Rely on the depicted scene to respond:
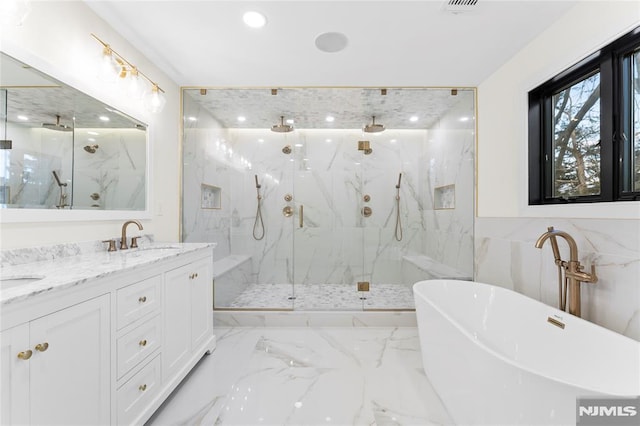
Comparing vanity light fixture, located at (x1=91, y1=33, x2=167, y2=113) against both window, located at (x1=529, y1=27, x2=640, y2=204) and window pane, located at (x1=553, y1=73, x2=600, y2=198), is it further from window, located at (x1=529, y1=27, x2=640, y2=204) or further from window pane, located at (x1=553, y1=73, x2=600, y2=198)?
window pane, located at (x1=553, y1=73, x2=600, y2=198)

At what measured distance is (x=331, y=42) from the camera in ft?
6.44

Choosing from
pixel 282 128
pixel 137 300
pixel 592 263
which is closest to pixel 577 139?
pixel 592 263

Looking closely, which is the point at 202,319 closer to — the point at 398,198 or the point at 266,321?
the point at 266,321

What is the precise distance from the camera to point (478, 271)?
8.76 ft

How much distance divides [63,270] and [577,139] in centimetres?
314

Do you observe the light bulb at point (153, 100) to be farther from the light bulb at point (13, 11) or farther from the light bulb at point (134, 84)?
the light bulb at point (13, 11)

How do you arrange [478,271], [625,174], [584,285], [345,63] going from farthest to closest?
1. [478,271]
2. [345,63]
3. [584,285]
4. [625,174]

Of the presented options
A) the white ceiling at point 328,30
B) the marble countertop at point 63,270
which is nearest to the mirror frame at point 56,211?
the marble countertop at point 63,270

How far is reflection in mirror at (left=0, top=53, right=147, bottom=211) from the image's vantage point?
1262mm

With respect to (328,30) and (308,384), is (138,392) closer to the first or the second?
(308,384)

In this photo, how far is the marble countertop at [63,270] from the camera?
2.88ft

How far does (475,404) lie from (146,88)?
9.46ft

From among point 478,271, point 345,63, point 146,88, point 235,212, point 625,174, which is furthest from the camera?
point 235,212

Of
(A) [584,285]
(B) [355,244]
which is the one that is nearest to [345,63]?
(B) [355,244]
